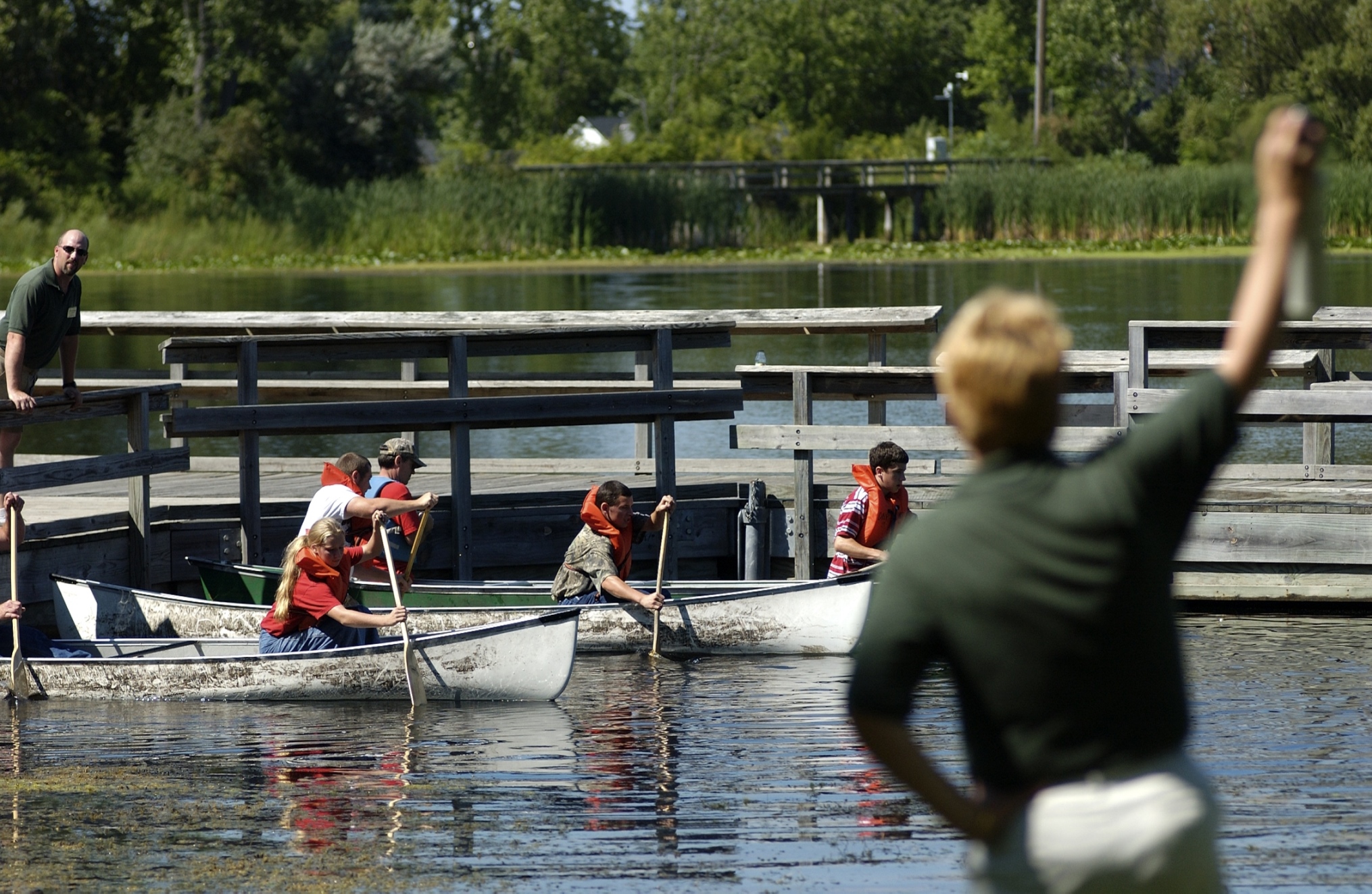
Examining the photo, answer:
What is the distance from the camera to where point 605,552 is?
9.80 meters

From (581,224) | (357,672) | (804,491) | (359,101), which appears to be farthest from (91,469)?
(359,101)

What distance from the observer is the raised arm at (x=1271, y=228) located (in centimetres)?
232

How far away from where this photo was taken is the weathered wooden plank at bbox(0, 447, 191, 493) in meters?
9.42

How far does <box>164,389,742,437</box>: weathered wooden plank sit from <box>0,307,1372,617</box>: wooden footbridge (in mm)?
13

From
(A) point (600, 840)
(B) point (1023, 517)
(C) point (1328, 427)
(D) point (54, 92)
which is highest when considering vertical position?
(D) point (54, 92)

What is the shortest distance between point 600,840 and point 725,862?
53 cm

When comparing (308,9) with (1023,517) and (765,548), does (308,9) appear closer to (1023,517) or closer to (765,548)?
(765,548)

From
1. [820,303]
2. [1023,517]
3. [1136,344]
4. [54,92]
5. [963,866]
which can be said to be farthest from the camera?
[54,92]

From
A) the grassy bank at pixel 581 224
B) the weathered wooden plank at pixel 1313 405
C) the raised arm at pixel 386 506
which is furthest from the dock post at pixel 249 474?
the grassy bank at pixel 581 224

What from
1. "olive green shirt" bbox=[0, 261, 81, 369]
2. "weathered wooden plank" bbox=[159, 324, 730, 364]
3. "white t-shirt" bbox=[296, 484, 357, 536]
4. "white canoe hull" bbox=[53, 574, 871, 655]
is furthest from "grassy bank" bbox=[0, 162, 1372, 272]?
"white canoe hull" bbox=[53, 574, 871, 655]

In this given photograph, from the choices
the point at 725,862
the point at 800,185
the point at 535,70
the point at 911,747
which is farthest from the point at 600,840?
the point at 535,70

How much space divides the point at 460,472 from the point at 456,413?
40 cm

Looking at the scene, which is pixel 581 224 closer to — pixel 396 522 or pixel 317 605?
pixel 396 522

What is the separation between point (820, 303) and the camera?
34.0 m
